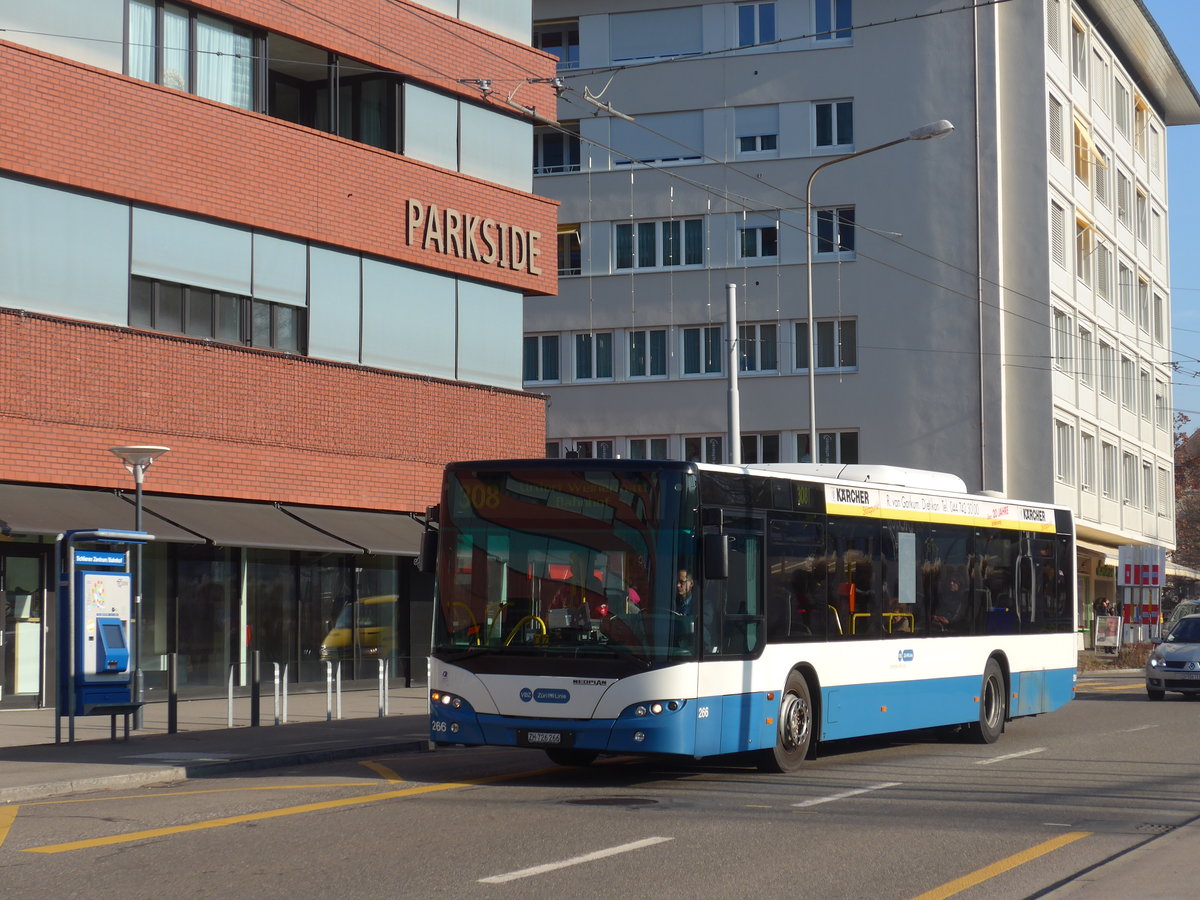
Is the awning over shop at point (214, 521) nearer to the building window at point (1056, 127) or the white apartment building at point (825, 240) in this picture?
the white apartment building at point (825, 240)

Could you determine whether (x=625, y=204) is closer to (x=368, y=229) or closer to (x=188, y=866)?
(x=368, y=229)

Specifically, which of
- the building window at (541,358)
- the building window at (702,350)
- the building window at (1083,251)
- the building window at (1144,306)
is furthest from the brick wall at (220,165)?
the building window at (1144,306)

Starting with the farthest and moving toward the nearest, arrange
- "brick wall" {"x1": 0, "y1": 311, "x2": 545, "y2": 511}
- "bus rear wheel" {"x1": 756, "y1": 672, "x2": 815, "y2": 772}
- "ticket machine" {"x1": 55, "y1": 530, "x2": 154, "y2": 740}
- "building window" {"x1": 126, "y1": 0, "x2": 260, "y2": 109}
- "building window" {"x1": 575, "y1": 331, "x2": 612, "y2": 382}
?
"building window" {"x1": 575, "y1": 331, "x2": 612, "y2": 382}
"building window" {"x1": 126, "y1": 0, "x2": 260, "y2": 109}
"brick wall" {"x1": 0, "y1": 311, "x2": 545, "y2": 511}
"ticket machine" {"x1": 55, "y1": 530, "x2": 154, "y2": 740}
"bus rear wheel" {"x1": 756, "y1": 672, "x2": 815, "y2": 772}

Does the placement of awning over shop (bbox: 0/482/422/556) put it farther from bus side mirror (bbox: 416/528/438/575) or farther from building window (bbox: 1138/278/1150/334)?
building window (bbox: 1138/278/1150/334)

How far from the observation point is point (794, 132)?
49906mm

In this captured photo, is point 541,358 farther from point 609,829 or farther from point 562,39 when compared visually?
point 609,829

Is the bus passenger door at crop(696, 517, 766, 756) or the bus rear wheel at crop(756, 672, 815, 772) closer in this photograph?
the bus passenger door at crop(696, 517, 766, 756)

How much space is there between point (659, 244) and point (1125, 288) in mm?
20453

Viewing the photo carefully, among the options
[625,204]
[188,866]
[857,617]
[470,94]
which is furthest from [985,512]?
[625,204]

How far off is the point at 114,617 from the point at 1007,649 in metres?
9.99

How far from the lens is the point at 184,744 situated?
1738 cm

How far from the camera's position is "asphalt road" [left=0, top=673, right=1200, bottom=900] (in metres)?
9.06

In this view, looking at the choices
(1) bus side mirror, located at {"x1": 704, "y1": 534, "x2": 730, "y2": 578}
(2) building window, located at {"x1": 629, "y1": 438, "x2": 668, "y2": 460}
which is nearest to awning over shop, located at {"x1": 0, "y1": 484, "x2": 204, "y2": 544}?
(1) bus side mirror, located at {"x1": 704, "y1": 534, "x2": 730, "y2": 578}

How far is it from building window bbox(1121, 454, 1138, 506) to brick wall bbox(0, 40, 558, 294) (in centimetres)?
3525
